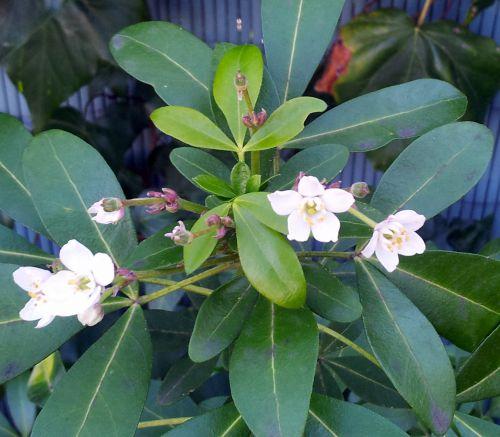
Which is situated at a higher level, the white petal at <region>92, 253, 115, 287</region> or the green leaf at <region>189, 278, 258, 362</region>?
the white petal at <region>92, 253, 115, 287</region>

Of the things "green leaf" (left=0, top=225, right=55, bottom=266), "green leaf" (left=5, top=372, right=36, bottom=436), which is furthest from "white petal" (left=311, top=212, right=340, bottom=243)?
"green leaf" (left=5, top=372, right=36, bottom=436)

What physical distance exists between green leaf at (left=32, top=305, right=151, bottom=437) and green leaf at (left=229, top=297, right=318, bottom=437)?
108 millimetres

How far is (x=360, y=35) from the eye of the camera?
4.50ft

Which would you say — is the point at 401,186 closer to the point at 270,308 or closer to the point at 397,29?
the point at 270,308

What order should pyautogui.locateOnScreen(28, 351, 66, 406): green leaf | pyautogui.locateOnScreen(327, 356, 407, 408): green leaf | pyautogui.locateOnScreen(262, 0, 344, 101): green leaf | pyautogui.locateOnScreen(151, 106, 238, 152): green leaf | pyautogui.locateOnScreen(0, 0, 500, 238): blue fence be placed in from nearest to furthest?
pyautogui.locateOnScreen(151, 106, 238, 152): green leaf, pyautogui.locateOnScreen(262, 0, 344, 101): green leaf, pyautogui.locateOnScreen(327, 356, 407, 408): green leaf, pyautogui.locateOnScreen(28, 351, 66, 406): green leaf, pyautogui.locateOnScreen(0, 0, 500, 238): blue fence

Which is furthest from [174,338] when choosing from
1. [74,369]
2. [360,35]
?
[360,35]

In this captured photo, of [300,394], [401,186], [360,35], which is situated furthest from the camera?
[360,35]

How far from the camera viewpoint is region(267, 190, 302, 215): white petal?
18.5 inches

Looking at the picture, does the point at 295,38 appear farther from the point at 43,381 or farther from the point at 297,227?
the point at 43,381

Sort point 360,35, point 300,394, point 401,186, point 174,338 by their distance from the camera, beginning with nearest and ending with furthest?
point 300,394
point 401,186
point 174,338
point 360,35

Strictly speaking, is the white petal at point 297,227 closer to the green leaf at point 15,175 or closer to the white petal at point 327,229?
the white petal at point 327,229

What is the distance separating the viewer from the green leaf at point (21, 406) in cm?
113

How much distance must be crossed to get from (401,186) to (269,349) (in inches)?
9.0

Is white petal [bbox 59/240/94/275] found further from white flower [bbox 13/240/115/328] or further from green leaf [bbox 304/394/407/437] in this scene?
green leaf [bbox 304/394/407/437]
